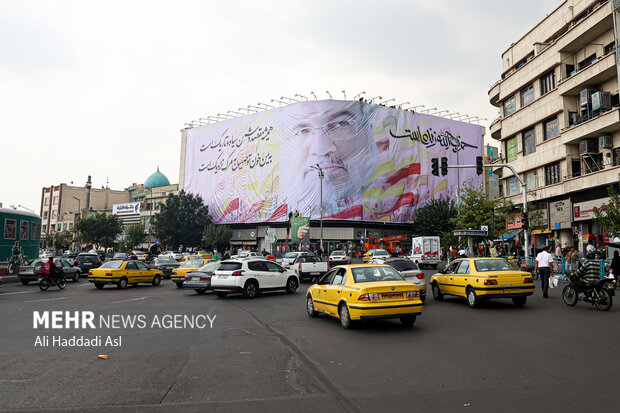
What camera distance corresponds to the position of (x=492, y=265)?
13414mm

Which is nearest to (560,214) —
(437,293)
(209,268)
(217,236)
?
(437,293)

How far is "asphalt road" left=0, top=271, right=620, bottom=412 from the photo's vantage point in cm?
502

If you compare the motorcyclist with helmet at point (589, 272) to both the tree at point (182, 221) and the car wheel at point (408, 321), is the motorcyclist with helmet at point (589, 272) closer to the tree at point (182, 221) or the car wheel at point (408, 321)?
the car wheel at point (408, 321)

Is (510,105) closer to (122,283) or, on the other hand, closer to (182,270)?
(182,270)

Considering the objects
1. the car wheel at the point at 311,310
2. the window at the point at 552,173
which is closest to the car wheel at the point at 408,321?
the car wheel at the point at 311,310

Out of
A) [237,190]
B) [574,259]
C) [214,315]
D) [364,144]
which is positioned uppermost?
[364,144]

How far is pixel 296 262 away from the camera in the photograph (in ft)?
81.4

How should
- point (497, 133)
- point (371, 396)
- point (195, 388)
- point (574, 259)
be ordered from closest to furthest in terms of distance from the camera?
point (371, 396)
point (195, 388)
point (574, 259)
point (497, 133)

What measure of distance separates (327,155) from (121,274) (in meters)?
49.9

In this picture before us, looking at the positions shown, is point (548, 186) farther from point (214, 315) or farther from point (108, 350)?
point (108, 350)

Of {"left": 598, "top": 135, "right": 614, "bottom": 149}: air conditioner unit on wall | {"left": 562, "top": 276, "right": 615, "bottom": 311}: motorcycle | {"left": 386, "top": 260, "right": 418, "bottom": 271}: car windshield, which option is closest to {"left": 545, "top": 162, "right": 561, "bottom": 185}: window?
{"left": 598, "top": 135, "right": 614, "bottom": 149}: air conditioner unit on wall

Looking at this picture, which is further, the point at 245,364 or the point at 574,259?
the point at 574,259

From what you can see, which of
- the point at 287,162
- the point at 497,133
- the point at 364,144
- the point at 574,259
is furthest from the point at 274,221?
the point at 574,259

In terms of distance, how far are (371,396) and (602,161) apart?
30.6m
